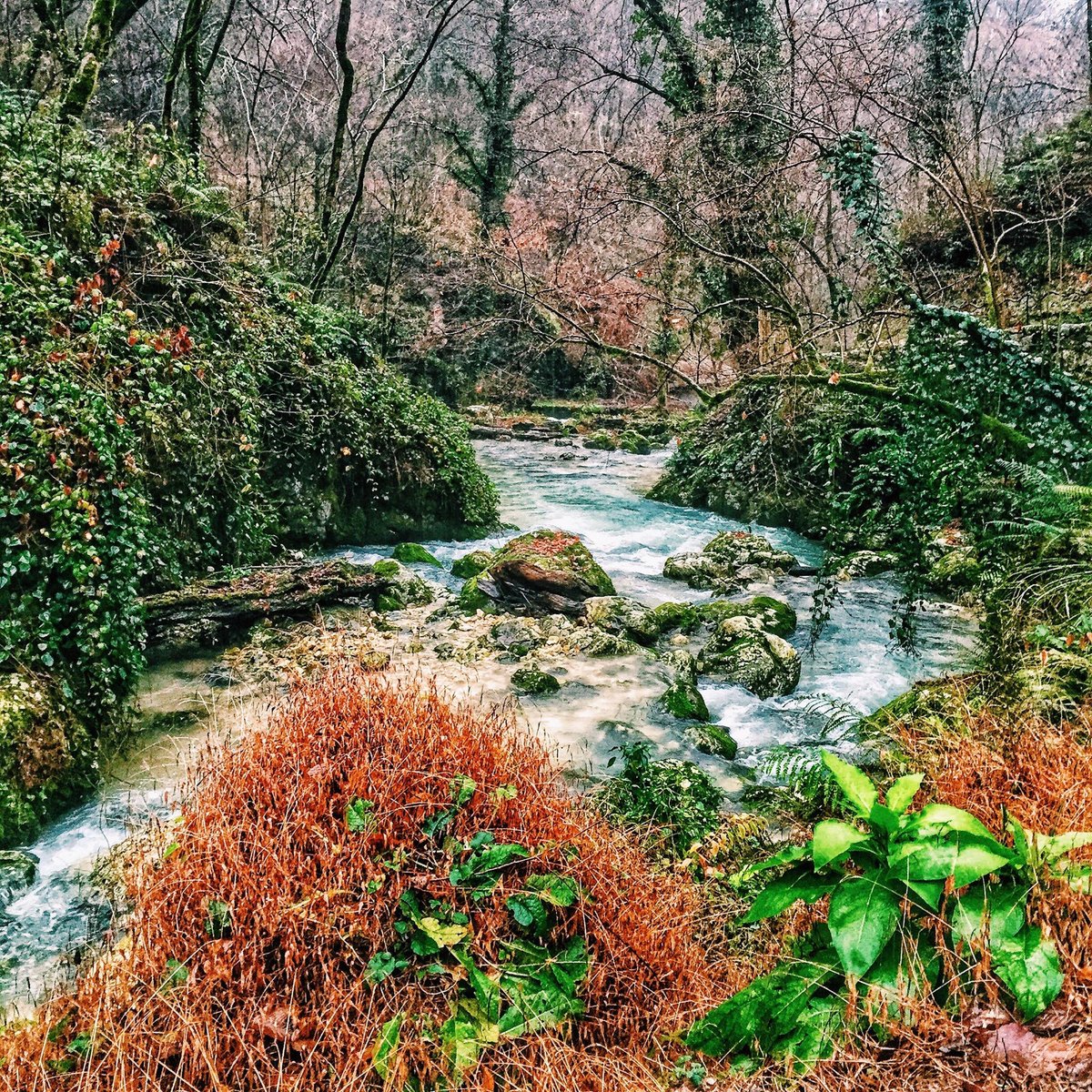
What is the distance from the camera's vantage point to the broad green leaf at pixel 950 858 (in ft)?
6.62

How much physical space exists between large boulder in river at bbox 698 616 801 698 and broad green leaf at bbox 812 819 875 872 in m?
4.65

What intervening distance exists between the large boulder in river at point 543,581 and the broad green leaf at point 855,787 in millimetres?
6123

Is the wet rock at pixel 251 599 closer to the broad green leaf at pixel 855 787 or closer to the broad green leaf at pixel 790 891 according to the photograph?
the broad green leaf at pixel 790 891

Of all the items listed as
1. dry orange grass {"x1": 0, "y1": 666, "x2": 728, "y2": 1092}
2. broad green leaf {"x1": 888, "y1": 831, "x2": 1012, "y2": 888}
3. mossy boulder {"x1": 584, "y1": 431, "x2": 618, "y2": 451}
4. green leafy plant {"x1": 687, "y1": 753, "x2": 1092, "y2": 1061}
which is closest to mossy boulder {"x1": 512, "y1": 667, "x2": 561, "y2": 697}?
dry orange grass {"x1": 0, "y1": 666, "x2": 728, "y2": 1092}

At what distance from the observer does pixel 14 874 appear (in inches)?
152

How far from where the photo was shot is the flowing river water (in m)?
3.67

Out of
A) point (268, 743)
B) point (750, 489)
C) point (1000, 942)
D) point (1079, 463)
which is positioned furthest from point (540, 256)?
point (1000, 942)

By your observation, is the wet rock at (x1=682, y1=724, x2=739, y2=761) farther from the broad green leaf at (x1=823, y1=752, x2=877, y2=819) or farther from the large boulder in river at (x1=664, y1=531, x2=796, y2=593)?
the large boulder in river at (x1=664, y1=531, x2=796, y2=593)

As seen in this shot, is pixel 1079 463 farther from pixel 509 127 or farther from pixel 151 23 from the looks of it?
pixel 509 127

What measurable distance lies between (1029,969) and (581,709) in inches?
176

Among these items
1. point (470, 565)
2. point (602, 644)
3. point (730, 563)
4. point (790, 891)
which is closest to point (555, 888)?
point (790, 891)

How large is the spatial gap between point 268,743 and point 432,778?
821mm

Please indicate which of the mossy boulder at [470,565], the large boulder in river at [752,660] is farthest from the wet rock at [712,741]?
the mossy boulder at [470,565]

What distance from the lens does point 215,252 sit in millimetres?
8352
